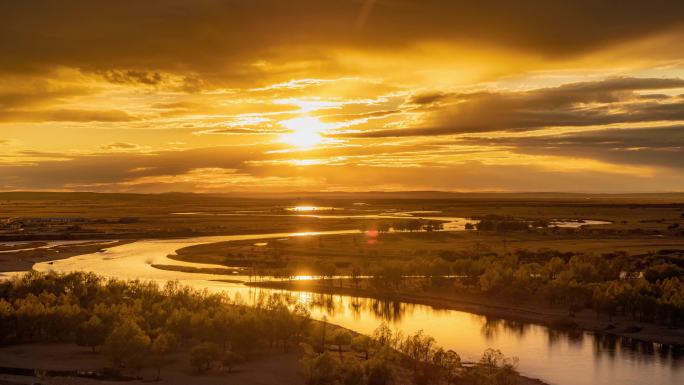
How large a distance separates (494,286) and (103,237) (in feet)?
310

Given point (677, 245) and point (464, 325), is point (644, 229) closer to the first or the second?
point (677, 245)

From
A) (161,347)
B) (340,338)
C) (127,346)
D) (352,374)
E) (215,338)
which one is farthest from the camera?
(215,338)

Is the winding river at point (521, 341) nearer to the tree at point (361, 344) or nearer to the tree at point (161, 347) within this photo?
the tree at point (361, 344)

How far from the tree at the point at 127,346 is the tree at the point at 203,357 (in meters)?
2.98

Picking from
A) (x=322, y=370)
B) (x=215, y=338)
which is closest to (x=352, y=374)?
(x=322, y=370)

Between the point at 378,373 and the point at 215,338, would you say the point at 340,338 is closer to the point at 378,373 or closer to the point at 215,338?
the point at 378,373

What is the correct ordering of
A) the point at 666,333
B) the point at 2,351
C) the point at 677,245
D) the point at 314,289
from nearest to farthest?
the point at 2,351 → the point at 666,333 → the point at 314,289 → the point at 677,245

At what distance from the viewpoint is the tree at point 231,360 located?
133ft

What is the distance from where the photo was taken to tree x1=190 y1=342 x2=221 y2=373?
3994 centimetres

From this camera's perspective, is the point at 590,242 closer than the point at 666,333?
No

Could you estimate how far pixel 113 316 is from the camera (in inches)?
1853

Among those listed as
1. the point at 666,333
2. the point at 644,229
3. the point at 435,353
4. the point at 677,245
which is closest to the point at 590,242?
the point at 677,245

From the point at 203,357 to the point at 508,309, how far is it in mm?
31058

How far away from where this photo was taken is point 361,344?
4309cm
